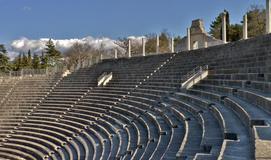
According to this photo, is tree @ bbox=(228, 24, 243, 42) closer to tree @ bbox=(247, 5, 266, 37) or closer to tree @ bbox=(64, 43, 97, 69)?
tree @ bbox=(247, 5, 266, 37)

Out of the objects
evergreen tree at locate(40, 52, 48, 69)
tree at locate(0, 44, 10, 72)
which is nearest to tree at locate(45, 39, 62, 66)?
evergreen tree at locate(40, 52, 48, 69)

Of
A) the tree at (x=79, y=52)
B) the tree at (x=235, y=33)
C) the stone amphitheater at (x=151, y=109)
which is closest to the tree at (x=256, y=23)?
the tree at (x=235, y=33)

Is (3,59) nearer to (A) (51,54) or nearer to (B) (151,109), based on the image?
(A) (51,54)

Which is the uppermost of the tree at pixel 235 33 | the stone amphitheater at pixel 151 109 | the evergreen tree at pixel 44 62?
the tree at pixel 235 33

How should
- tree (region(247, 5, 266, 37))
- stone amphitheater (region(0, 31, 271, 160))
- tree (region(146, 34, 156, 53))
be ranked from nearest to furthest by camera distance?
stone amphitheater (region(0, 31, 271, 160))
tree (region(247, 5, 266, 37))
tree (region(146, 34, 156, 53))

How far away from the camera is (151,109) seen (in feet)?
43.8

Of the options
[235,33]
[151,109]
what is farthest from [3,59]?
[151,109]

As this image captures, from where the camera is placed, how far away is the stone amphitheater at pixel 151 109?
6012mm

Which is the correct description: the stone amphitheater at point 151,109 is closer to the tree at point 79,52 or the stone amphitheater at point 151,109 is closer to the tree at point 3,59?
the tree at point 3,59

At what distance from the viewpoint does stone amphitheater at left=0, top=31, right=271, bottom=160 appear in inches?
237

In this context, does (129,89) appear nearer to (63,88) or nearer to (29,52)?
(63,88)

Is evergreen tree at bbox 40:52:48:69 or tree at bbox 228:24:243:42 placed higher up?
tree at bbox 228:24:243:42

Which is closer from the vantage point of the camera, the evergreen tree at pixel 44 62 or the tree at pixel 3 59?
the tree at pixel 3 59

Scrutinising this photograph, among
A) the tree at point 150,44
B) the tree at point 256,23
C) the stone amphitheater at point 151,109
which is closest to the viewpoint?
the stone amphitheater at point 151,109
